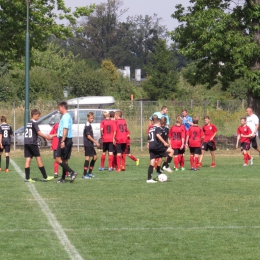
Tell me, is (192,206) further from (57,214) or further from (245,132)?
(245,132)

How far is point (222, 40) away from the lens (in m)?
33.7

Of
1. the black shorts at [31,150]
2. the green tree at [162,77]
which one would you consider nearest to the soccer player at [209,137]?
the black shorts at [31,150]

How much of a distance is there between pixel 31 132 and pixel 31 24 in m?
22.0

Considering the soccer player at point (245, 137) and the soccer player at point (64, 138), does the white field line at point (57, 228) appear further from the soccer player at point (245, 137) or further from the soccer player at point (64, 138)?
the soccer player at point (245, 137)

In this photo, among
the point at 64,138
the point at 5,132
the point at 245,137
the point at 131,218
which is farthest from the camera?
the point at 245,137

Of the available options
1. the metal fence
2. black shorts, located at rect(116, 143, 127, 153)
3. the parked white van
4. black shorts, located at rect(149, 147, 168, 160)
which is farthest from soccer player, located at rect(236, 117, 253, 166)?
the metal fence

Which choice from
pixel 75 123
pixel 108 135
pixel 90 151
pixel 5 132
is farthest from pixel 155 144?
pixel 75 123

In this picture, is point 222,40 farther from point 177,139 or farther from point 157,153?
point 157,153

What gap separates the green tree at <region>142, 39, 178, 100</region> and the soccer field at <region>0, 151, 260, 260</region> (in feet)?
206

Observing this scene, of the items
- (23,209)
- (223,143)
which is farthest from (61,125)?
(223,143)

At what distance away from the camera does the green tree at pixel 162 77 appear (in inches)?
3216

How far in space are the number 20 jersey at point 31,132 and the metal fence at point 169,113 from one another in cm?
1727

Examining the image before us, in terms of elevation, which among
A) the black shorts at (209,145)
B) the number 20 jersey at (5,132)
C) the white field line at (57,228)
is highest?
the number 20 jersey at (5,132)

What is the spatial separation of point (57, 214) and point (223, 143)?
23808mm
